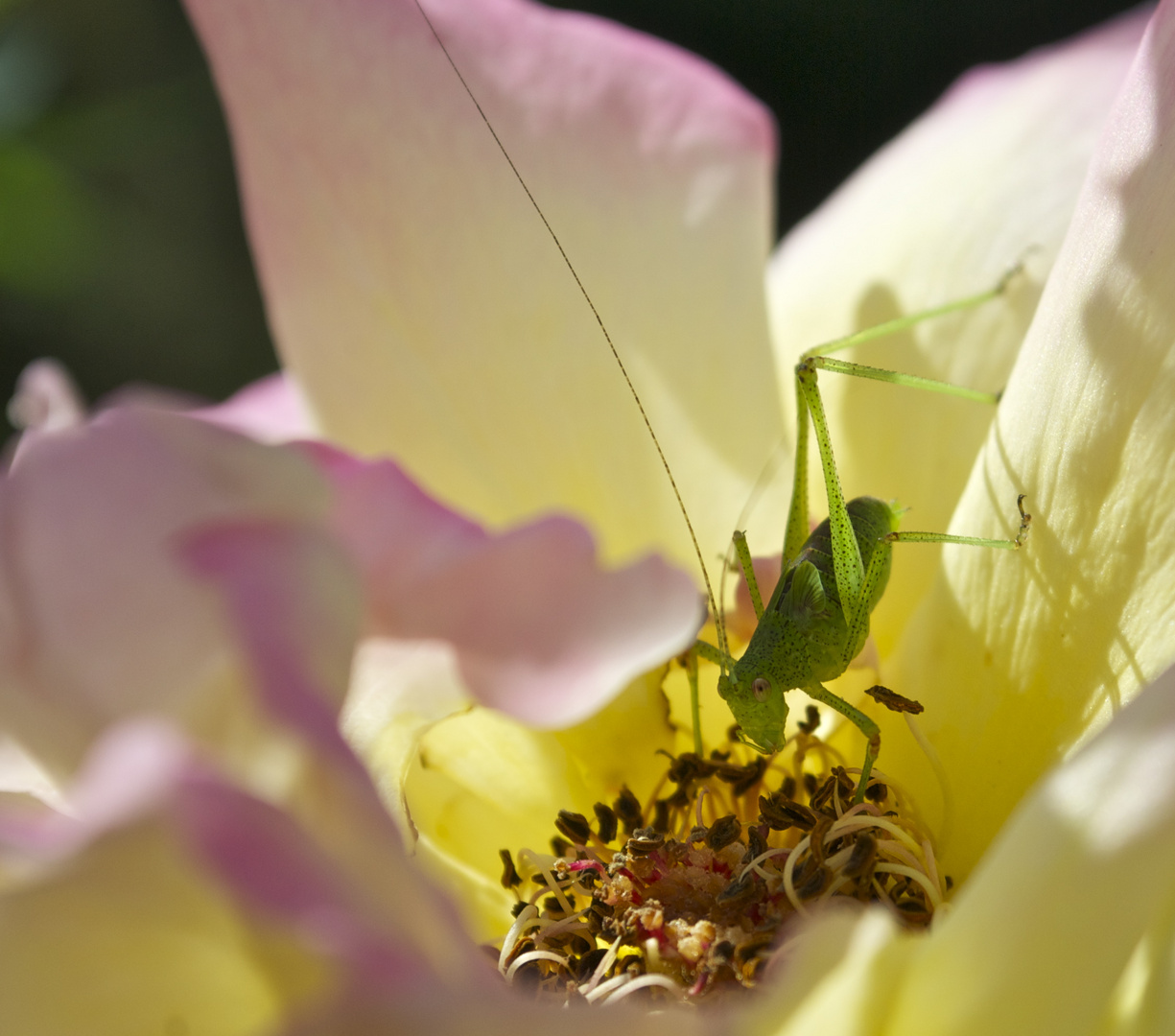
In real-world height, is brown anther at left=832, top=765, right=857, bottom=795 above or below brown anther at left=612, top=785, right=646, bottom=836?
above

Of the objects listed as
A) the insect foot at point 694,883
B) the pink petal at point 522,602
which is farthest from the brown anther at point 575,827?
the pink petal at point 522,602

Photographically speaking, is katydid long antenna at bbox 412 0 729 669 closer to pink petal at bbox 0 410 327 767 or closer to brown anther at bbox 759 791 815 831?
brown anther at bbox 759 791 815 831

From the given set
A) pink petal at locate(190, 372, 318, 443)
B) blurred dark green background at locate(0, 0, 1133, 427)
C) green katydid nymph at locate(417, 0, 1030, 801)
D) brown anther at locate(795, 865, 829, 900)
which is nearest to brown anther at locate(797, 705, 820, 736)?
green katydid nymph at locate(417, 0, 1030, 801)

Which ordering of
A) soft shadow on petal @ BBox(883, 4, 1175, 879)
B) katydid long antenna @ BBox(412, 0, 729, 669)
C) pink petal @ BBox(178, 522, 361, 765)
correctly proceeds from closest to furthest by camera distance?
pink petal @ BBox(178, 522, 361, 765) → soft shadow on petal @ BBox(883, 4, 1175, 879) → katydid long antenna @ BBox(412, 0, 729, 669)

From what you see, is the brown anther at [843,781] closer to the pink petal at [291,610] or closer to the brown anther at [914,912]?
the brown anther at [914,912]

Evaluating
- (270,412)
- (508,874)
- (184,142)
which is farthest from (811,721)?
(184,142)

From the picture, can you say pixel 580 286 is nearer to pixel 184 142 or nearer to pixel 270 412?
pixel 270 412
